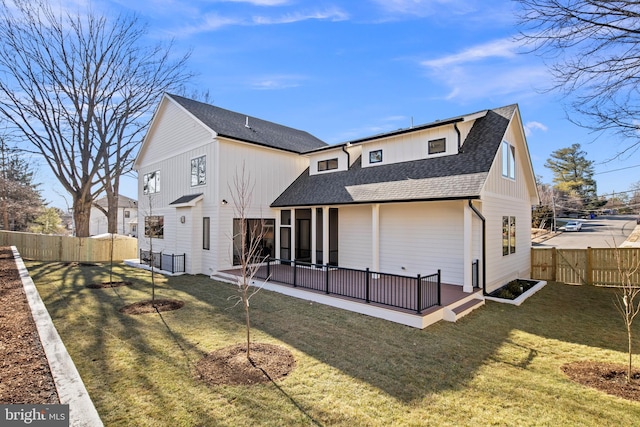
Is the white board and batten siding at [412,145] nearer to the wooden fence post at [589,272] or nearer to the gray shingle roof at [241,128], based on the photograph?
the gray shingle roof at [241,128]

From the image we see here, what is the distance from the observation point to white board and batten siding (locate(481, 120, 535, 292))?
9633 millimetres

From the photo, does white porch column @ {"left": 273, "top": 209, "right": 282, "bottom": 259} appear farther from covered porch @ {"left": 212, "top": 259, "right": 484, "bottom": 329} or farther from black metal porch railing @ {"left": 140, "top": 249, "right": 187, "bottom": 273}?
black metal porch railing @ {"left": 140, "top": 249, "right": 187, "bottom": 273}

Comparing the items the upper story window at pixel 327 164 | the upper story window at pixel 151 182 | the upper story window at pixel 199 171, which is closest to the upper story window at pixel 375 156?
the upper story window at pixel 327 164

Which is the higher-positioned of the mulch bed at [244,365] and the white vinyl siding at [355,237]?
the white vinyl siding at [355,237]

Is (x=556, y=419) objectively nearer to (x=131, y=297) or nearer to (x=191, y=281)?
(x=131, y=297)

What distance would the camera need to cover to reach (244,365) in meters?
4.87

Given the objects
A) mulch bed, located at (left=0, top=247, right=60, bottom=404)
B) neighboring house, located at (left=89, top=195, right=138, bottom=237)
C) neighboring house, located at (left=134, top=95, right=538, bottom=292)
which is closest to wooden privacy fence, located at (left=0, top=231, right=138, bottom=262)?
neighboring house, located at (left=134, top=95, right=538, bottom=292)

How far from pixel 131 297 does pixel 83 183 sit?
14614 millimetres

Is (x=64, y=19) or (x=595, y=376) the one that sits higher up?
(x=64, y=19)

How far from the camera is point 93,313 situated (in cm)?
764

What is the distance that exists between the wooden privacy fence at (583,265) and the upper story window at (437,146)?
7.00 m

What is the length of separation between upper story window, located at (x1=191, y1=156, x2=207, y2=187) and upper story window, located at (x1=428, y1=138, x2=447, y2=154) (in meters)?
9.54

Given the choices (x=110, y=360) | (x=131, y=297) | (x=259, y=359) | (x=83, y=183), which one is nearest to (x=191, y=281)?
(x=131, y=297)

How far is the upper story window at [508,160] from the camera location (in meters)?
Answer: 10.5
